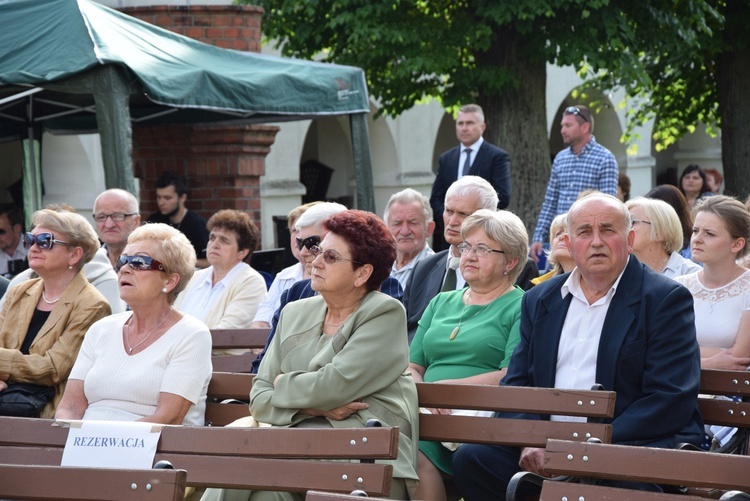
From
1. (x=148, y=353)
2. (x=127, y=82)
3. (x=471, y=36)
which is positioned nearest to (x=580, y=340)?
(x=148, y=353)

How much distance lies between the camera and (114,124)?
27.3ft

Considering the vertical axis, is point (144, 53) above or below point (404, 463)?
above

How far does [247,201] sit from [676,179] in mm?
23345

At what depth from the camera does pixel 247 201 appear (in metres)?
11.8

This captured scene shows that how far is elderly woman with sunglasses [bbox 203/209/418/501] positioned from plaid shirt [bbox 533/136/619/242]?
515 centimetres

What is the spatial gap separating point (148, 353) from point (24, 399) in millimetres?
900

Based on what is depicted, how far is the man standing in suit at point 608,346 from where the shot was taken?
4.85 m

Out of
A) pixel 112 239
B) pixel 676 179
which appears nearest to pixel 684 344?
pixel 112 239

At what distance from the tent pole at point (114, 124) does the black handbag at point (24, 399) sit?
2764 millimetres

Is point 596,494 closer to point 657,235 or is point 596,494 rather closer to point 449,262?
point 449,262

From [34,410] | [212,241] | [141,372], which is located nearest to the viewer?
[141,372]

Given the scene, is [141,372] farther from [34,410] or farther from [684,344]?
[684,344]

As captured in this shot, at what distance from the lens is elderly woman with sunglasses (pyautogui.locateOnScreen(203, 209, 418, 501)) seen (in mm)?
4793

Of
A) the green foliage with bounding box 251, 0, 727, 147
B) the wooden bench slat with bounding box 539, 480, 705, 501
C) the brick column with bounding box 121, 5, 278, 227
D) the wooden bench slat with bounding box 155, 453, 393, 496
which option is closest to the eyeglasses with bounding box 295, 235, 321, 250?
the wooden bench slat with bounding box 155, 453, 393, 496
